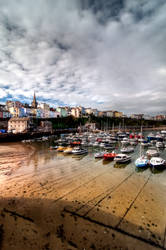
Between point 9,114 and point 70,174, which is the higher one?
point 9,114

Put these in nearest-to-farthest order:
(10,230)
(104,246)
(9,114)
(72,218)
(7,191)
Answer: (104,246)
(10,230)
(72,218)
(7,191)
(9,114)

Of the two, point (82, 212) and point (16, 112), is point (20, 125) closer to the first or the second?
point (16, 112)

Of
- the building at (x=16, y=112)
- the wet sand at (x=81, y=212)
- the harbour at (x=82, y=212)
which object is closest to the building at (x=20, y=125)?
the building at (x=16, y=112)

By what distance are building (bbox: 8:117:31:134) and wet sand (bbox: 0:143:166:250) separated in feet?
198

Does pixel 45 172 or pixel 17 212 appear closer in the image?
pixel 17 212

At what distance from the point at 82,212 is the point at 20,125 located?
74.0 m

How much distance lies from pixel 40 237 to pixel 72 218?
250 centimetres

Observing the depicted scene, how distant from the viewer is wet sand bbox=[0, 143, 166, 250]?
712cm

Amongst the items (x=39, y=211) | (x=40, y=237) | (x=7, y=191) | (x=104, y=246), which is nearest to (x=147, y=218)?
(x=104, y=246)

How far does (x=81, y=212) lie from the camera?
963 cm

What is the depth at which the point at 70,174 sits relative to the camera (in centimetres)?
1805

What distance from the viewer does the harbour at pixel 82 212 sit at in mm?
7137

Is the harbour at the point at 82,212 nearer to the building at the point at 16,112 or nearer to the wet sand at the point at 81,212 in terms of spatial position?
the wet sand at the point at 81,212

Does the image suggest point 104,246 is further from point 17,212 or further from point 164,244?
point 17,212
